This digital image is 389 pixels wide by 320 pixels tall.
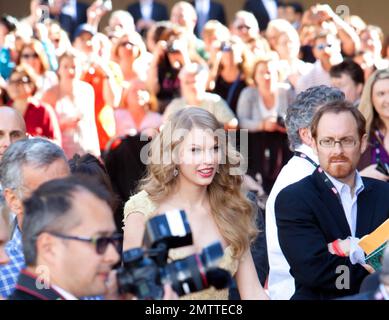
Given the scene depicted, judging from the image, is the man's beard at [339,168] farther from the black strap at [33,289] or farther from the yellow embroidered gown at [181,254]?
the black strap at [33,289]

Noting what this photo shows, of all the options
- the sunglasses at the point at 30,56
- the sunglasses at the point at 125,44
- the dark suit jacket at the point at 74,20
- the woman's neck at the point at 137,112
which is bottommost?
the woman's neck at the point at 137,112

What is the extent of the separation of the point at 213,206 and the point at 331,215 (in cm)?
56

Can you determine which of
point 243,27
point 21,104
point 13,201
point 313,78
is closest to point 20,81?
point 21,104

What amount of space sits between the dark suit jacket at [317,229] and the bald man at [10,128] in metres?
1.87

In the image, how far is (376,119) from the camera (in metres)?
7.47

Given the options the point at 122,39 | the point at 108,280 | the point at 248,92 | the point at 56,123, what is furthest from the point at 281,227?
the point at 122,39

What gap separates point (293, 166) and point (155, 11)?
22.9 feet

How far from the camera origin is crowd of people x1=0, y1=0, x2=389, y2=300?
383cm

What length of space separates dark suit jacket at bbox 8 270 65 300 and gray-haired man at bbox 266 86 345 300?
2.14m

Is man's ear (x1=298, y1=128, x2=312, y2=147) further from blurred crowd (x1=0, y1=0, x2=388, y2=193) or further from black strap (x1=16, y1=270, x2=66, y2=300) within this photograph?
black strap (x1=16, y1=270, x2=66, y2=300)

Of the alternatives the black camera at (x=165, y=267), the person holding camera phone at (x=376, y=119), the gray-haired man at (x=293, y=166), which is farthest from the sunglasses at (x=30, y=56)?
the black camera at (x=165, y=267)

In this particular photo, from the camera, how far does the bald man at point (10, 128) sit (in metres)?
6.53

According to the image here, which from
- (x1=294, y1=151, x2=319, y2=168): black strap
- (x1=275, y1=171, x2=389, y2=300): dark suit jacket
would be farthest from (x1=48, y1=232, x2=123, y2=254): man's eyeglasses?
(x1=294, y1=151, x2=319, y2=168): black strap

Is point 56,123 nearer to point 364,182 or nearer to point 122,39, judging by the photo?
point 122,39
